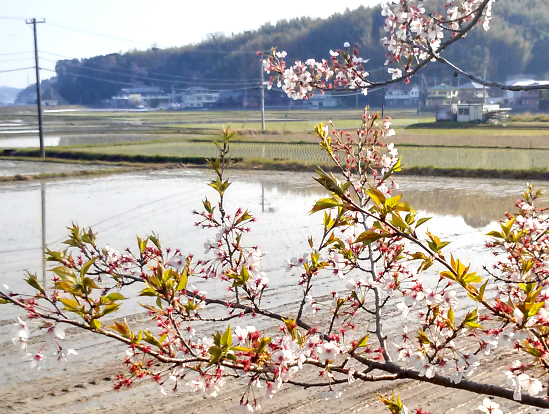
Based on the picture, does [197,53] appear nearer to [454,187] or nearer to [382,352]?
[454,187]

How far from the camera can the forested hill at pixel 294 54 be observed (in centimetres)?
6462

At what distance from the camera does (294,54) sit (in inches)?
2869

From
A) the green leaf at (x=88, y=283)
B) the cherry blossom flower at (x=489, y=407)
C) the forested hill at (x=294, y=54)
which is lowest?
the cherry blossom flower at (x=489, y=407)

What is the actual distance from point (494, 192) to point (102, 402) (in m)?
10.8

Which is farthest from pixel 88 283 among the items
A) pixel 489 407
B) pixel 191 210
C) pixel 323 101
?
pixel 323 101

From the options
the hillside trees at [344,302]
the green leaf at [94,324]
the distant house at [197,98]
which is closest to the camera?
the hillside trees at [344,302]

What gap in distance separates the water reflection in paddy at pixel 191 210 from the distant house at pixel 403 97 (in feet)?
167

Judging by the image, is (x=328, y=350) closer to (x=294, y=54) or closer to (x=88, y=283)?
(x=88, y=283)

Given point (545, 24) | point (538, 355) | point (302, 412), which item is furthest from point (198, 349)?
point (545, 24)

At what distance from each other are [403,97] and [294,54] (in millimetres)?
13674

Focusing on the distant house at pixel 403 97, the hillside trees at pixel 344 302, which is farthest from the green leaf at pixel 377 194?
the distant house at pixel 403 97

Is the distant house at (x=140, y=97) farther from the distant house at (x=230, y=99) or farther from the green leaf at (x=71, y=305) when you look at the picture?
the green leaf at (x=71, y=305)

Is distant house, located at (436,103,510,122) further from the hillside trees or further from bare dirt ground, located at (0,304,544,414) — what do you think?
→ the hillside trees

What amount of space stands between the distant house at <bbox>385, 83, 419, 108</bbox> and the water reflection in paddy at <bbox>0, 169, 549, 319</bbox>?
167 ft
